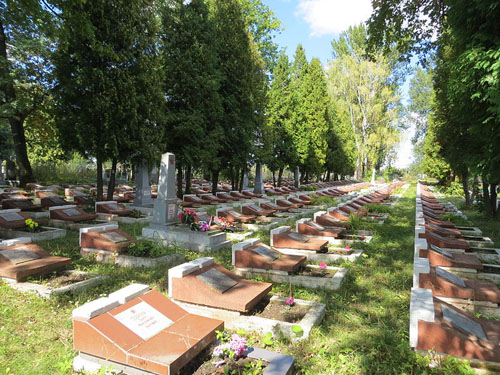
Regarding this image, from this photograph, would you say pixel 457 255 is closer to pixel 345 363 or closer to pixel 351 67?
pixel 345 363

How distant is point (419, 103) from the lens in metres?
53.9

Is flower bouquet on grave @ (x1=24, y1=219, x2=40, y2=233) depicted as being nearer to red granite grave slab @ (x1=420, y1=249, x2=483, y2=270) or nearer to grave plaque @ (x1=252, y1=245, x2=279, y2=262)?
grave plaque @ (x1=252, y1=245, x2=279, y2=262)

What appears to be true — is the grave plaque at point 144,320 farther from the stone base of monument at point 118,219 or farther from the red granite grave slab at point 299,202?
the red granite grave slab at point 299,202

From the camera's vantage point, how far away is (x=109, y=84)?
33.6ft

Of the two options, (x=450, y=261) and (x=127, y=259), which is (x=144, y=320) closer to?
(x=127, y=259)

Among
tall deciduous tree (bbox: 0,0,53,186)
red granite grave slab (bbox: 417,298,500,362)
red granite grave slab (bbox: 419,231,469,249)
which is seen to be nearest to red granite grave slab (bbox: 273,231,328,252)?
red granite grave slab (bbox: 419,231,469,249)

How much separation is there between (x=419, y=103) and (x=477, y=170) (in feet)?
179

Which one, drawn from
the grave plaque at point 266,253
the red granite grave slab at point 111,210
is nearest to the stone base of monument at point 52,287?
the grave plaque at point 266,253

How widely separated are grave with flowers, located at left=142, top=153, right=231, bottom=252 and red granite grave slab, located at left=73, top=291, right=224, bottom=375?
156 inches

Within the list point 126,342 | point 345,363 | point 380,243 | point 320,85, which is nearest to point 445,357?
point 345,363

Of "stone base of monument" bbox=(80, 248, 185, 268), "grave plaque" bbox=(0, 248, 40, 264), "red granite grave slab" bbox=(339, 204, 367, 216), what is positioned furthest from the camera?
"red granite grave slab" bbox=(339, 204, 367, 216)

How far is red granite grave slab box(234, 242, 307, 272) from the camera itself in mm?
5285

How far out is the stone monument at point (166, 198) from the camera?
27.1 feet

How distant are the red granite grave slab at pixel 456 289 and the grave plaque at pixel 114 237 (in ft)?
17.8
